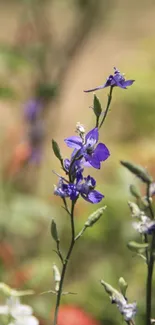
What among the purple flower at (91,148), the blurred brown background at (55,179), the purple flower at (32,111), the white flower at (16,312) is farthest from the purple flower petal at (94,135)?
the purple flower at (32,111)

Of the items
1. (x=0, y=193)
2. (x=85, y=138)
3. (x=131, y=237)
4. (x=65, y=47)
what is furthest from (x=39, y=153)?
(x=85, y=138)

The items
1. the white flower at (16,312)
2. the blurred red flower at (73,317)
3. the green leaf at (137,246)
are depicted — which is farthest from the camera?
the blurred red flower at (73,317)

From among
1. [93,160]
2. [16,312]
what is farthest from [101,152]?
[16,312]

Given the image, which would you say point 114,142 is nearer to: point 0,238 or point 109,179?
point 109,179

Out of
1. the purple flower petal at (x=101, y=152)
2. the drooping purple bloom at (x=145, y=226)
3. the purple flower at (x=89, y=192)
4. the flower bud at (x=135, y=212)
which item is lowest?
the drooping purple bloom at (x=145, y=226)

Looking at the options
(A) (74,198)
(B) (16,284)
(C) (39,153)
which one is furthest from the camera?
(C) (39,153)

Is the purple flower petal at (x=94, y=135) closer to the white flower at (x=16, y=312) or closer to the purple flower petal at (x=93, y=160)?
the purple flower petal at (x=93, y=160)
